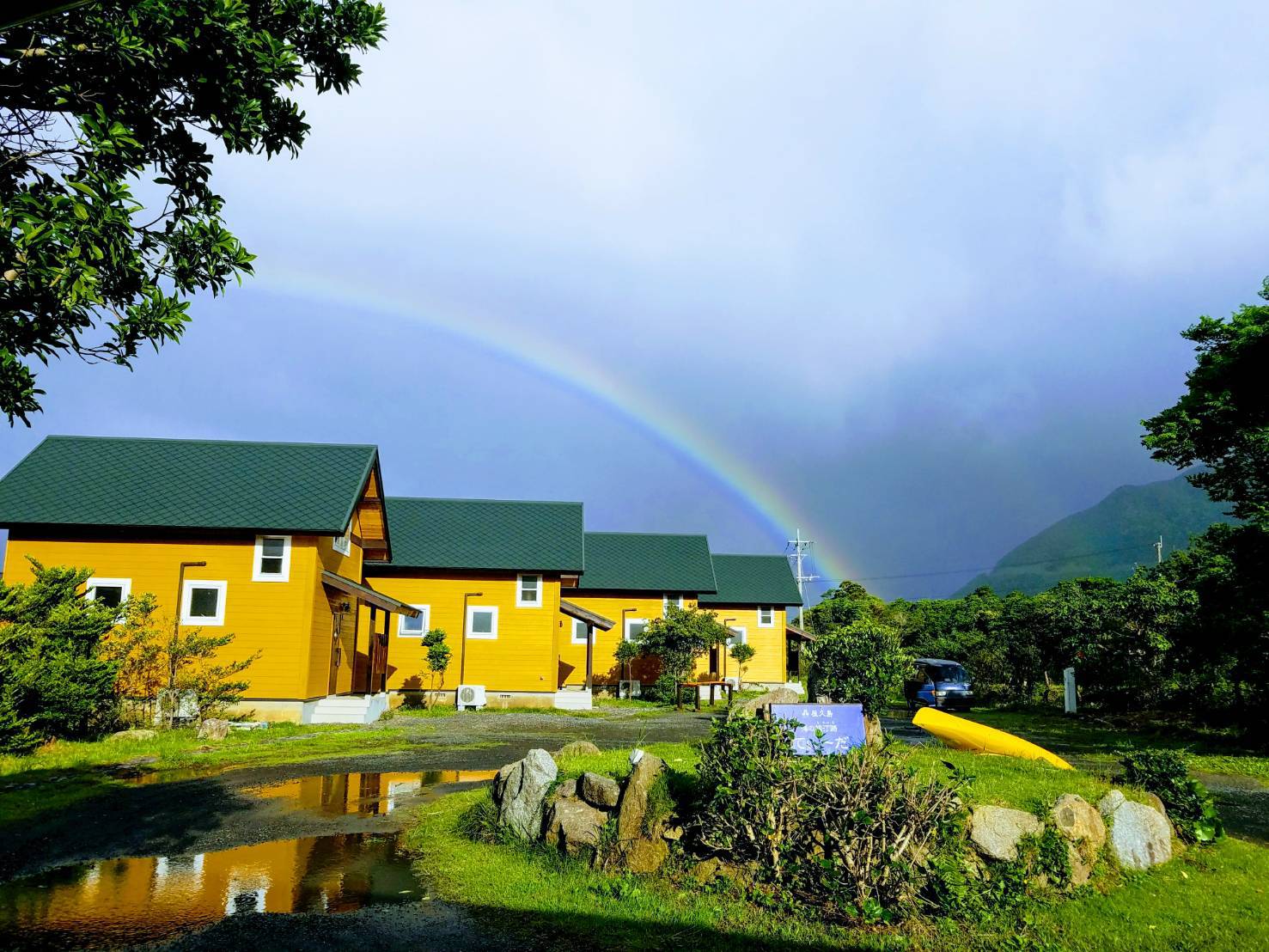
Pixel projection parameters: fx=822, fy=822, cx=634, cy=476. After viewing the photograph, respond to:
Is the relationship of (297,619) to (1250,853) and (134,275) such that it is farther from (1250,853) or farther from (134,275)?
(1250,853)

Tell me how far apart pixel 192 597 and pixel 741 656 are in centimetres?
2690

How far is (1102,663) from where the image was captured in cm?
2933

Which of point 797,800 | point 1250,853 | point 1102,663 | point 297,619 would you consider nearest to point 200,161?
point 797,800

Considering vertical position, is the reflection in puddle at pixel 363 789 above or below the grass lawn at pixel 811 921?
below

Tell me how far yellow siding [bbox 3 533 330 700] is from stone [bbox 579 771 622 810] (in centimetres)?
1715

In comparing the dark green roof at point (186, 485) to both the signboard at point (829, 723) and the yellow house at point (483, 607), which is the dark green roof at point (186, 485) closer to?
the yellow house at point (483, 607)

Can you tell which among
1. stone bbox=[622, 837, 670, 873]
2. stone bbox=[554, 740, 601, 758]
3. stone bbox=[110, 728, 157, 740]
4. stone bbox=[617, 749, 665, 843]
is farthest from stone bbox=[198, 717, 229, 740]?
stone bbox=[622, 837, 670, 873]

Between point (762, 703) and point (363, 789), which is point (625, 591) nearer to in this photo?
point (363, 789)

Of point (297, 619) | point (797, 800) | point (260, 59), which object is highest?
point (260, 59)

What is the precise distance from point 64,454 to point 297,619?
10.5 m

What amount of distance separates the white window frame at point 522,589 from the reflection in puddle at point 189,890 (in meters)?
23.0

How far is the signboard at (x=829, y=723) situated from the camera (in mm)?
8938

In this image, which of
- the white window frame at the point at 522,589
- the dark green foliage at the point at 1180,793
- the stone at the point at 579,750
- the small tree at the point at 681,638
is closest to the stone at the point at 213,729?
the stone at the point at 579,750

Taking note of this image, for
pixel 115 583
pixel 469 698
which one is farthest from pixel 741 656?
pixel 115 583
